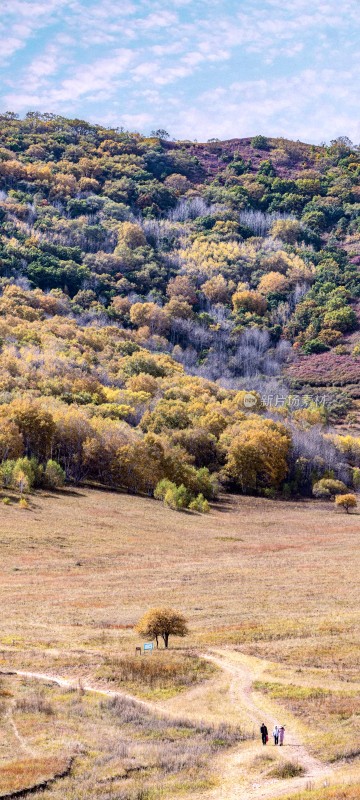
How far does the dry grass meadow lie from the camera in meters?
25.0

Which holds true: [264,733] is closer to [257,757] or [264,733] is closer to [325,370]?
[257,757]

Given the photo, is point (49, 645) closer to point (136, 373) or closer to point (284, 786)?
point (284, 786)

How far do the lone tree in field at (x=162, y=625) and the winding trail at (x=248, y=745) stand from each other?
2.60 metres

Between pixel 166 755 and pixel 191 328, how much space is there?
17215 centimetres

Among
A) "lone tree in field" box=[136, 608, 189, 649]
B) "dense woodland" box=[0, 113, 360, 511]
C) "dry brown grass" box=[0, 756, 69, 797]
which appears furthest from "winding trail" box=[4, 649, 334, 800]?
"dense woodland" box=[0, 113, 360, 511]

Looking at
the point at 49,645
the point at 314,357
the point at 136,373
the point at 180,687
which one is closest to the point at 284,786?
the point at 180,687

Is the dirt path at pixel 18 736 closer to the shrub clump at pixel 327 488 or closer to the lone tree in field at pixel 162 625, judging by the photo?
the lone tree in field at pixel 162 625

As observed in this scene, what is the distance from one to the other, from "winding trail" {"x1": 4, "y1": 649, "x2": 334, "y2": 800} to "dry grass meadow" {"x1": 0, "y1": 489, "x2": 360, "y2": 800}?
0.07 meters

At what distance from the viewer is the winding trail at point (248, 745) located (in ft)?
78.3

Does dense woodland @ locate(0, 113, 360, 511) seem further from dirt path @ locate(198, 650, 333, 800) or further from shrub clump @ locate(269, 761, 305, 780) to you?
shrub clump @ locate(269, 761, 305, 780)

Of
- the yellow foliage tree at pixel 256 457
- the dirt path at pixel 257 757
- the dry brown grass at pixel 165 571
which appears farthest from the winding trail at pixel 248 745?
the yellow foliage tree at pixel 256 457

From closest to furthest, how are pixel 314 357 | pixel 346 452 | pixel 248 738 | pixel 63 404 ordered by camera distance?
pixel 248 738 < pixel 63 404 < pixel 346 452 < pixel 314 357

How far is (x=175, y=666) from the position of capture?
36188mm

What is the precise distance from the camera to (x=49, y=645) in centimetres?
3934
